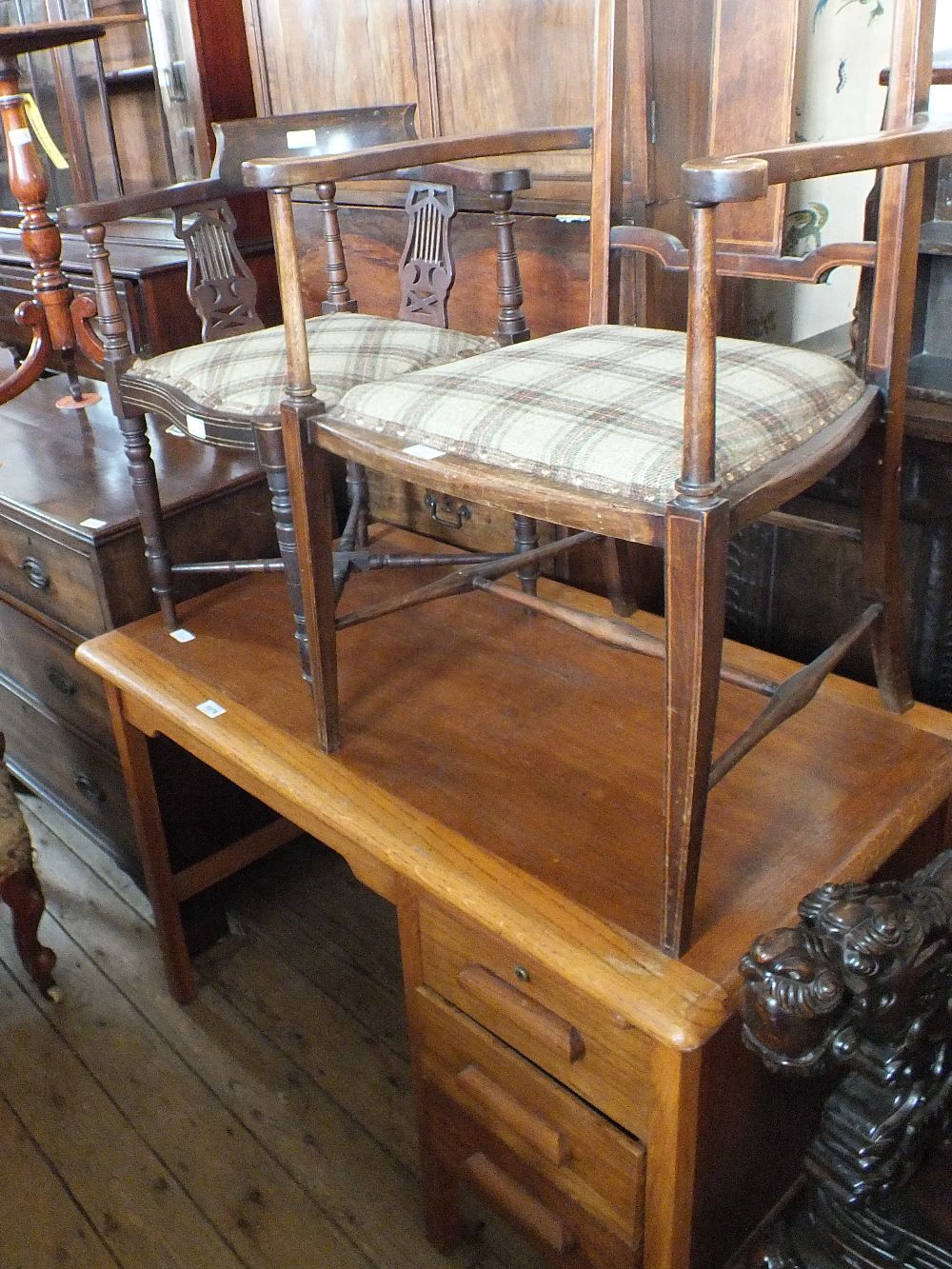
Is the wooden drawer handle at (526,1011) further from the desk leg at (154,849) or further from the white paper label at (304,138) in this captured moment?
the white paper label at (304,138)

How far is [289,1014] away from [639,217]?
3.78ft

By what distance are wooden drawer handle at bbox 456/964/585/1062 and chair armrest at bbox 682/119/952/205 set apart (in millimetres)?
634

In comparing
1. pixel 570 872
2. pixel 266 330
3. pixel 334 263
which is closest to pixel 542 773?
pixel 570 872

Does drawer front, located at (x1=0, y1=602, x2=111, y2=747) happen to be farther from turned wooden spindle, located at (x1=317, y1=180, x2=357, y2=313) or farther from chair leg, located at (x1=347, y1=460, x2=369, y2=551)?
turned wooden spindle, located at (x1=317, y1=180, x2=357, y2=313)

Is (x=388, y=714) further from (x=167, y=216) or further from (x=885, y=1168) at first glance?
(x=167, y=216)

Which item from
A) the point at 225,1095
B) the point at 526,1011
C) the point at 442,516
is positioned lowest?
the point at 225,1095

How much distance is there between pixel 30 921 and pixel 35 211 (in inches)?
40.4

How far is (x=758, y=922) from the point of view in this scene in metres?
0.91

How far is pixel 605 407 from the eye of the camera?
2.96 ft

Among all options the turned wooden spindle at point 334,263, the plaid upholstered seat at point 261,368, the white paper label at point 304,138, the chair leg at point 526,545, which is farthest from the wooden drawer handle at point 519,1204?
the white paper label at point 304,138

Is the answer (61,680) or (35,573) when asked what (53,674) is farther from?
(35,573)

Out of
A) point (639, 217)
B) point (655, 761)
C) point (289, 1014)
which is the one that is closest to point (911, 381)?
point (639, 217)

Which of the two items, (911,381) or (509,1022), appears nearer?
(509,1022)

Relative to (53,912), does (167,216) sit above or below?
above
